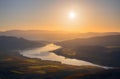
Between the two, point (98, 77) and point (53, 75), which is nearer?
point (98, 77)

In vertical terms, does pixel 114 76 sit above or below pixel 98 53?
below

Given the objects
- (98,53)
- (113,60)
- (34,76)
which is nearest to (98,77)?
(34,76)

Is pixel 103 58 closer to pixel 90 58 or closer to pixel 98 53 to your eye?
pixel 90 58

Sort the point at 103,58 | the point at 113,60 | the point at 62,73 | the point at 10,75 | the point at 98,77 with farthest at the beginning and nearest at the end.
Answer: the point at 103,58
the point at 113,60
the point at 62,73
the point at 10,75
the point at 98,77

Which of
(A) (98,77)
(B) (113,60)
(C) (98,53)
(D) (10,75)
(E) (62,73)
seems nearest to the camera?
→ (A) (98,77)

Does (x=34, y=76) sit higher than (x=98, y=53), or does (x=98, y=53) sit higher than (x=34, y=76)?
(x=98, y=53)

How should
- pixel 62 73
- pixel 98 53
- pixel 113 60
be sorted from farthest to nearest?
pixel 98 53 → pixel 113 60 → pixel 62 73

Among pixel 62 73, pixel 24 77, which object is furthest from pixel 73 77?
pixel 24 77

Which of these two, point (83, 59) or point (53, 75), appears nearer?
point (53, 75)

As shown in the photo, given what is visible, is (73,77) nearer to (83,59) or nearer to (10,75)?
(10,75)
